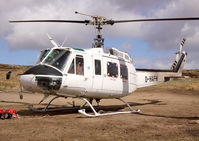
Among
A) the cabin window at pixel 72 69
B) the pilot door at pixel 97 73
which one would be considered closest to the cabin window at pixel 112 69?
the pilot door at pixel 97 73

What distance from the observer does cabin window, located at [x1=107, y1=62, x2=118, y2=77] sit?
10508 millimetres

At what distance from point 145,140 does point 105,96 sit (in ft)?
17.4

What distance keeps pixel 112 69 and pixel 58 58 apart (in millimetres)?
3032

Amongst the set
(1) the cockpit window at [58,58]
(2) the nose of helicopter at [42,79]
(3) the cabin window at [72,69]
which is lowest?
(2) the nose of helicopter at [42,79]

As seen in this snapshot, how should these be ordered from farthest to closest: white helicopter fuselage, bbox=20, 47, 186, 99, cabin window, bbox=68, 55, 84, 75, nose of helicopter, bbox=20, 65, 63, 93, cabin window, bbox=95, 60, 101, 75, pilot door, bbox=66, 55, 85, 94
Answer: cabin window, bbox=95, 60, 101, 75, cabin window, bbox=68, 55, 84, 75, pilot door, bbox=66, 55, 85, 94, white helicopter fuselage, bbox=20, 47, 186, 99, nose of helicopter, bbox=20, 65, 63, 93

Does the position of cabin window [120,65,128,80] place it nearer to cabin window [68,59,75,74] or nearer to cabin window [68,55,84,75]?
cabin window [68,55,84,75]

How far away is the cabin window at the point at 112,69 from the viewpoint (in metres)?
10.5

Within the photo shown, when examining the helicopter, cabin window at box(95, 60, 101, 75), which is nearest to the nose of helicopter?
the helicopter

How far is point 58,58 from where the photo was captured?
883 cm

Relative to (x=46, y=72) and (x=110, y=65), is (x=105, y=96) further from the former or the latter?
(x=46, y=72)

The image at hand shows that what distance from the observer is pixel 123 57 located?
12016 millimetres

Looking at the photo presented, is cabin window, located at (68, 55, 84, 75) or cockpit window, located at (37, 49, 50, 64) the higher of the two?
cockpit window, located at (37, 49, 50, 64)

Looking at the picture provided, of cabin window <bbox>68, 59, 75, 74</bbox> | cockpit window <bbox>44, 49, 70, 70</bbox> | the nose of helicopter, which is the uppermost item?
cockpit window <bbox>44, 49, 70, 70</bbox>

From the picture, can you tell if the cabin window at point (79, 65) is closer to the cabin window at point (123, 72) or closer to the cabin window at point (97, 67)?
the cabin window at point (97, 67)
